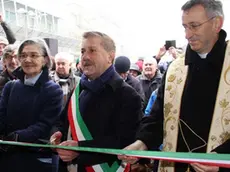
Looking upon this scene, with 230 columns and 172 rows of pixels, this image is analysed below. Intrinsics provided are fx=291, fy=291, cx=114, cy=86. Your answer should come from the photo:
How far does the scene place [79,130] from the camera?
2.32 m

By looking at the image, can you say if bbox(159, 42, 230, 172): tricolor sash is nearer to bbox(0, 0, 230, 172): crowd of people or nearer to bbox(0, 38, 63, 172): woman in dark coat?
bbox(0, 0, 230, 172): crowd of people

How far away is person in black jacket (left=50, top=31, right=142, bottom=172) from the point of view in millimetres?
2215

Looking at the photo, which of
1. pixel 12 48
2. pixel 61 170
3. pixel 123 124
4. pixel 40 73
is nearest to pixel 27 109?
pixel 40 73

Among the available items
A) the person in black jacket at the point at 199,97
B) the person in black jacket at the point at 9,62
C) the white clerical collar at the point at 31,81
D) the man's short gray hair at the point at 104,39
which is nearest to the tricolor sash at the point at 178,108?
the person in black jacket at the point at 199,97

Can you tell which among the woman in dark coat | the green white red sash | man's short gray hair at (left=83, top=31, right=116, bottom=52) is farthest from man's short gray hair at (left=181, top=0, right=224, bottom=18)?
the woman in dark coat

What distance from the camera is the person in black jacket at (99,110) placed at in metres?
2.21

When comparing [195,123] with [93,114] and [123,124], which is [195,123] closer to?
[123,124]

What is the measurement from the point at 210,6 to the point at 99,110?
1.11 m

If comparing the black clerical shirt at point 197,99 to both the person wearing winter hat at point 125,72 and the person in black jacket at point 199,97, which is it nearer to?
the person in black jacket at point 199,97

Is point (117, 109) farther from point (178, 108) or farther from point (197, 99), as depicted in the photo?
point (197, 99)

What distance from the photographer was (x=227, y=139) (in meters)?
1.86

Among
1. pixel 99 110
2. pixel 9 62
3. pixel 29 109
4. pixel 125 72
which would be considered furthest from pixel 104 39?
pixel 125 72

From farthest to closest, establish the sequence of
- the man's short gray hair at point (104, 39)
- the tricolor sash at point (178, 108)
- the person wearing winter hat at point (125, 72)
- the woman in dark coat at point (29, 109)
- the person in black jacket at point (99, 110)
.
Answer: the person wearing winter hat at point (125, 72) → the woman in dark coat at point (29, 109) → the man's short gray hair at point (104, 39) → the person in black jacket at point (99, 110) → the tricolor sash at point (178, 108)

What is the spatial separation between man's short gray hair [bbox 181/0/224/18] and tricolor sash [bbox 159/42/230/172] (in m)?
0.24
